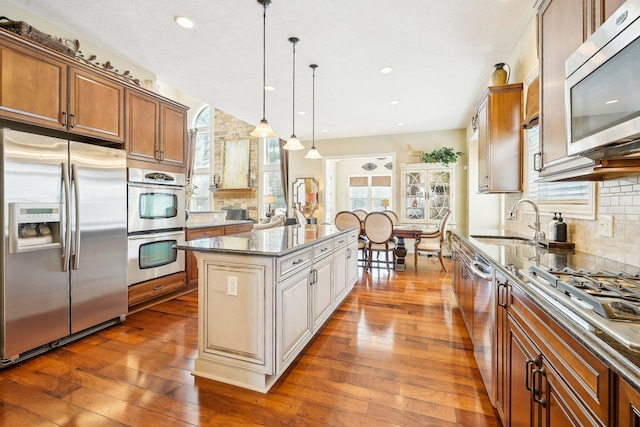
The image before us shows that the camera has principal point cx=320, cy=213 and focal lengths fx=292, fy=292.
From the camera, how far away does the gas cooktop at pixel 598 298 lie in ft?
2.31

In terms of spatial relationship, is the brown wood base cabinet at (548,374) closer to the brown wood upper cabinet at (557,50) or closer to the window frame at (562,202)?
the brown wood upper cabinet at (557,50)

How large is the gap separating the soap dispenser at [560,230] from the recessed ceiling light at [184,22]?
3517 millimetres

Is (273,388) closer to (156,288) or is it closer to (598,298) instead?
(598,298)

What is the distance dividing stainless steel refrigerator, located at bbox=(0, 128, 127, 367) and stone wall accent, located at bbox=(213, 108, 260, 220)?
20.4ft

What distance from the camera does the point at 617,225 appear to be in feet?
Result: 5.10

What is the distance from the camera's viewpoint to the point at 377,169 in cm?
860

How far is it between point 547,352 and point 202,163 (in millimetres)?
10065

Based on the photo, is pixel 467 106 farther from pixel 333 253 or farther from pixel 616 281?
pixel 616 281

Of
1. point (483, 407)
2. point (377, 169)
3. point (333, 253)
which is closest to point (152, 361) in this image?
point (333, 253)

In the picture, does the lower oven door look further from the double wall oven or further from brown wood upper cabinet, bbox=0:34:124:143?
brown wood upper cabinet, bbox=0:34:124:143

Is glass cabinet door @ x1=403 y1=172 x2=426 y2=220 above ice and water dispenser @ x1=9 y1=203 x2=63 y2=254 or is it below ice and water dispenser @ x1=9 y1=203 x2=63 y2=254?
above

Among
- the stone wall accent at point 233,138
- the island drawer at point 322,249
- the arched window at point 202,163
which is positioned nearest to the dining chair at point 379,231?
the island drawer at point 322,249

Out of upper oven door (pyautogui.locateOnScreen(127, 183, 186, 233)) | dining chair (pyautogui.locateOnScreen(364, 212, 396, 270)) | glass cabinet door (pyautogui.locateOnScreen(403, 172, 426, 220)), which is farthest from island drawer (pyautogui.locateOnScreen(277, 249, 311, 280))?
glass cabinet door (pyautogui.locateOnScreen(403, 172, 426, 220))

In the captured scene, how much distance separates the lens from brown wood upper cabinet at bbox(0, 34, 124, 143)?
206 cm
